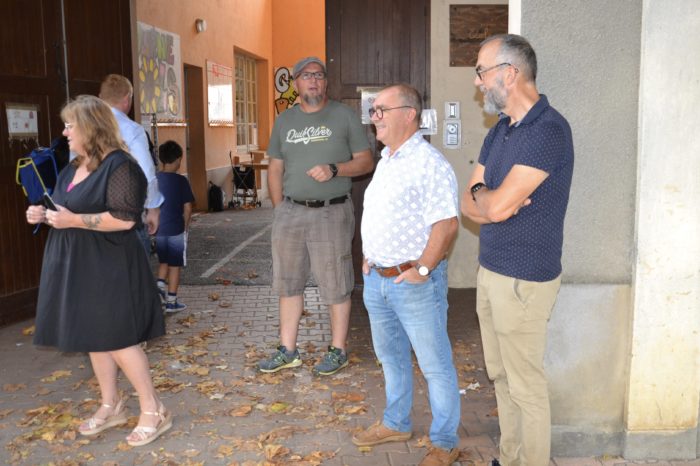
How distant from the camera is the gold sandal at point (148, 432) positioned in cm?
417

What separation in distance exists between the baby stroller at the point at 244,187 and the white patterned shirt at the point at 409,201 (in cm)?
1351

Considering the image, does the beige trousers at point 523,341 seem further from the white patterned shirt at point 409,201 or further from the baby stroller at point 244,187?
the baby stroller at point 244,187

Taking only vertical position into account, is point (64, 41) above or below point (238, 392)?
above

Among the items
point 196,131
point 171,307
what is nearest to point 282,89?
point 196,131

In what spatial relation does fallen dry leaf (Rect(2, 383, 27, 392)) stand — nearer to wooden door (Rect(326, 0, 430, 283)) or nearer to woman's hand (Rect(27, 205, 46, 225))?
woman's hand (Rect(27, 205, 46, 225))

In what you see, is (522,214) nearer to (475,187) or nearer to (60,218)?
(475,187)

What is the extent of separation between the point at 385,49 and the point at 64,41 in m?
3.21

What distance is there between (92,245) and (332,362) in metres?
2.05

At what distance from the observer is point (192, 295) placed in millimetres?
7898

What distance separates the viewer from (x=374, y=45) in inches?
299

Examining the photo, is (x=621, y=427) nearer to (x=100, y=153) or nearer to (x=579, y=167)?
(x=579, y=167)

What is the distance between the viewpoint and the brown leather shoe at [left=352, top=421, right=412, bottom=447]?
4.10m

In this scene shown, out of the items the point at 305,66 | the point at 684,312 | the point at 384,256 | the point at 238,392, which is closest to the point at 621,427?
the point at 684,312

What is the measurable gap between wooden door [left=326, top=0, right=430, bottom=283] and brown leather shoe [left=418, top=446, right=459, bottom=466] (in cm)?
405
